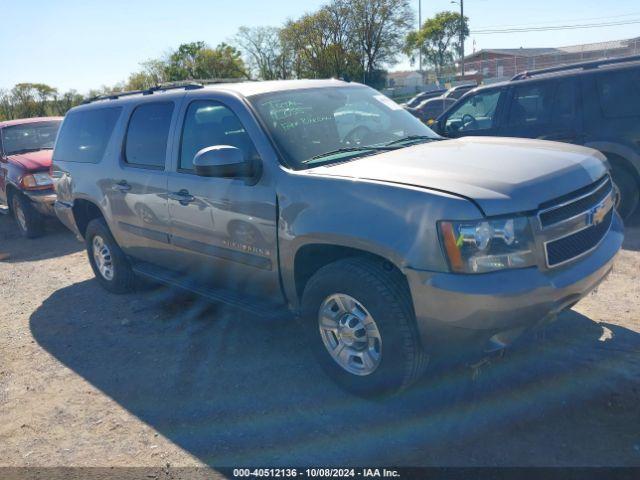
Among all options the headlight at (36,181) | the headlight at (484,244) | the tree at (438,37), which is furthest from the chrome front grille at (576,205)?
the tree at (438,37)

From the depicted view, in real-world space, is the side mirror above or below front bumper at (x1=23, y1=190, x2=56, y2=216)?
above

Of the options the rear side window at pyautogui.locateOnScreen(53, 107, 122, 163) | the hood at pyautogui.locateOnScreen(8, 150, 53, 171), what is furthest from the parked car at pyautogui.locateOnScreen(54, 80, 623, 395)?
the hood at pyautogui.locateOnScreen(8, 150, 53, 171)

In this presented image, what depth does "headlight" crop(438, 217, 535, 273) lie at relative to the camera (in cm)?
282

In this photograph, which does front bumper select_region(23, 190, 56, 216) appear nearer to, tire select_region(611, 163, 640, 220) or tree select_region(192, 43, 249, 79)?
tire select_region(611, 163, 640, 220)

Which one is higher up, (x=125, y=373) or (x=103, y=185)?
(x=103, y=185)

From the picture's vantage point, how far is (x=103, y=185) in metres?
5.48

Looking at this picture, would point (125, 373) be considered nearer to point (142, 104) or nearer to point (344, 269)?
point (344, 269)

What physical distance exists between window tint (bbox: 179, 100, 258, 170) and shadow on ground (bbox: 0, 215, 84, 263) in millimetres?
4746

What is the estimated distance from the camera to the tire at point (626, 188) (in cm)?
642

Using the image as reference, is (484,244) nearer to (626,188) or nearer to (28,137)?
(626,188)

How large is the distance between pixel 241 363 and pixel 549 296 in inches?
89.3

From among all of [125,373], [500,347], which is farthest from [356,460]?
[125,373]

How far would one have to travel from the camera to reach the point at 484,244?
9.27 ft

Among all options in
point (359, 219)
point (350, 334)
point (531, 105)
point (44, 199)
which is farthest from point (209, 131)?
point (44, 199)
